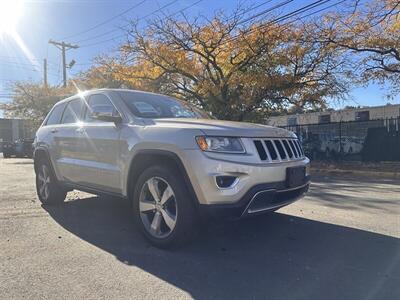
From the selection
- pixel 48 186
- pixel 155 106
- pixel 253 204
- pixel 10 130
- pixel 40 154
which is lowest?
pixel 48 186

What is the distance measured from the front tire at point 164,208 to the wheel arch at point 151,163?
0.25ft

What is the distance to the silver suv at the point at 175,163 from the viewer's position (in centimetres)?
388

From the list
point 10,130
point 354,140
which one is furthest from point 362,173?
point 10,130

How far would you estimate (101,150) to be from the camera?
5.12 metres

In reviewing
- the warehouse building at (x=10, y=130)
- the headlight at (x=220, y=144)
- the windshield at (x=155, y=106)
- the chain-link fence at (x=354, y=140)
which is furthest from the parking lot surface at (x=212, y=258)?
the warehouse building at (x=10, y=130)

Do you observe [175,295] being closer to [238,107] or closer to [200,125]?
[200,125]

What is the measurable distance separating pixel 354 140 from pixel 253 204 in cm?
1494

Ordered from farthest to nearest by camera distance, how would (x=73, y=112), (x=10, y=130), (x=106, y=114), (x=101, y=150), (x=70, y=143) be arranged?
(x=10, y=130), (x=73, y=112), (x=70, y=143), (x=101, y=150), (x=106, y=114)

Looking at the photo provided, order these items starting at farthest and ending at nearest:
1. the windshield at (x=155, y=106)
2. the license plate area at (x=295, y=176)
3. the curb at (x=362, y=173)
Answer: the curb at (x=362, y=173) < the windshield at (x=155, y=106) < the license plate area at (x=295, y=176)

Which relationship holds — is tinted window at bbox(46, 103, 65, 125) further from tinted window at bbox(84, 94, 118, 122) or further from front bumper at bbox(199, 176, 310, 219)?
front bumper at bbox(199, 176, 310, 219)

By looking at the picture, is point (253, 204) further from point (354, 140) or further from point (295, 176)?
point (354, 140)

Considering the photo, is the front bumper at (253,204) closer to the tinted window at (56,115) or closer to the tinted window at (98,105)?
the tinted window at (98,105)

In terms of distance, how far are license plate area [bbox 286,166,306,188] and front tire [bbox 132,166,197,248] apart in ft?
3.70

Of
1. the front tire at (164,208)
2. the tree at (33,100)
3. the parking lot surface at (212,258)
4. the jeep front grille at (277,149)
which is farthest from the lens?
the tree at (33,100)
